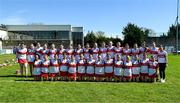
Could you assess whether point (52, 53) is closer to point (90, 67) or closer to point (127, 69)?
point (90, 67)

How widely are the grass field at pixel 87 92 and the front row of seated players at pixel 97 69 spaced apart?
94cm

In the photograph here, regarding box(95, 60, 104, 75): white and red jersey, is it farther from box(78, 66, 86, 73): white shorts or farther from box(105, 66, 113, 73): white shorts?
box(78, 66, 86, 73): white shorts

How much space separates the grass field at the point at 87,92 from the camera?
52.1ft

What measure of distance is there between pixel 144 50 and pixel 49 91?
606 centimetres

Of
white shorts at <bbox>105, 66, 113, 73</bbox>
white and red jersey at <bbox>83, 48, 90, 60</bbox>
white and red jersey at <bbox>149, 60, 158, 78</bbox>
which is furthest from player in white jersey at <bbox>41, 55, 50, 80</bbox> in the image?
white and red jersey at <bbox>149, 60, 158, 78</bbox>

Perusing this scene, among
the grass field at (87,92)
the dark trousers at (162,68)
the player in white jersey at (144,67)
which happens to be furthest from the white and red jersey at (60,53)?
the dark trousers at (162,68)

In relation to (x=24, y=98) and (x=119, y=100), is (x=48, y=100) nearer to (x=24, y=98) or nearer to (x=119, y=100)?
(x=24, y=98)

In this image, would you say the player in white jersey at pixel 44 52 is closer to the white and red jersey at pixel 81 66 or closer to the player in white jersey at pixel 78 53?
the player in white jersey at pixel 78 53

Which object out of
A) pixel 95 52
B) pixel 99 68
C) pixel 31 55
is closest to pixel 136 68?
pixel 99 68

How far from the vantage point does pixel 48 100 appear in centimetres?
1557

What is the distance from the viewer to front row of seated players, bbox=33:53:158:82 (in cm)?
2067

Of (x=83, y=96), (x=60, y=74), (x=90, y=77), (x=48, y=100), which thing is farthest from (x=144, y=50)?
(x=48, y=100)

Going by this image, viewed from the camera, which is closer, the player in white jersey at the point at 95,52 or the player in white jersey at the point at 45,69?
the player in white jersey at the point at 45,69

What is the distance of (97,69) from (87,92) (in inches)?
155
